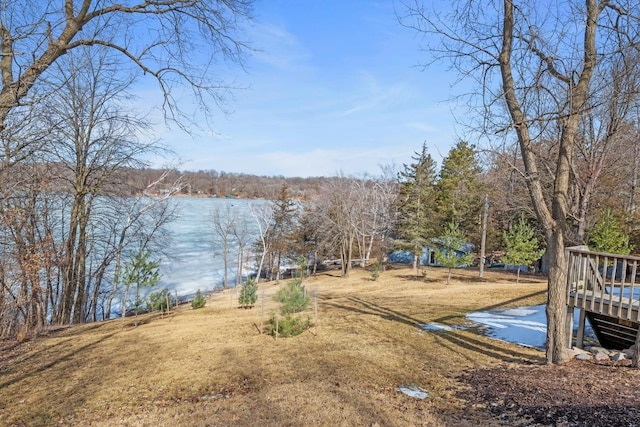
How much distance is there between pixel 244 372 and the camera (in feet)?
17.5

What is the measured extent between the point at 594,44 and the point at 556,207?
233 centimetres

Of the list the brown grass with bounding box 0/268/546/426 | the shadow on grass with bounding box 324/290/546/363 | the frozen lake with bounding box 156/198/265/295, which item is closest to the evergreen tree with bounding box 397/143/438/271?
the shadow on grass with bounding box 324/290/546/363

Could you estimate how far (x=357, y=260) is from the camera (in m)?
31.4

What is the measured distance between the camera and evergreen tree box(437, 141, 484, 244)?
91.4ft

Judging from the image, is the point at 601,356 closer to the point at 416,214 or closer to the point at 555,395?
the point at 555,395

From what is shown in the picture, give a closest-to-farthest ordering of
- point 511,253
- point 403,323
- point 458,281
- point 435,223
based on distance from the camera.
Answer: point 403,323
point 511,253
point 458,281
point 435,223

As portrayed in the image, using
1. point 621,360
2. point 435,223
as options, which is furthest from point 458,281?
point 621,360

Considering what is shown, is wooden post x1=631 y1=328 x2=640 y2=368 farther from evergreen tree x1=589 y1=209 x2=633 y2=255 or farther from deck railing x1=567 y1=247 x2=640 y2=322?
evergreen tree x1=589 y1=209 x2=633 y2=255

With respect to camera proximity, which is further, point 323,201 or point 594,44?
point 323,201

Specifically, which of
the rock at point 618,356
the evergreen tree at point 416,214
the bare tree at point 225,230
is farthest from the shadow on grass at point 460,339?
the bare tree at point 225,230

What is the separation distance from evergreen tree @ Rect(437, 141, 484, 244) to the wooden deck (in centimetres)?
2072

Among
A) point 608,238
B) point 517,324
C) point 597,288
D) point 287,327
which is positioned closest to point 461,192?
point 608,238

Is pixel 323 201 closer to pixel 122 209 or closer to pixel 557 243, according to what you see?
pixel 122 209

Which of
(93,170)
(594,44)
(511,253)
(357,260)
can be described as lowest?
(357,260)
